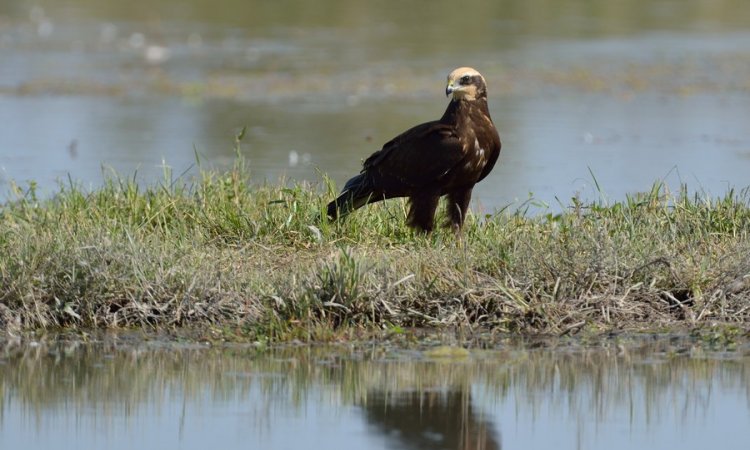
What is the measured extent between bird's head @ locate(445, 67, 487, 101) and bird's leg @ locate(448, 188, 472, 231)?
507 mm

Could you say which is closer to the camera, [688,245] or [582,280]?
[582,280]

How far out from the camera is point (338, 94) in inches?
638

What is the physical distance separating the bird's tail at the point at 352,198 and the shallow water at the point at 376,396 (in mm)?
1747

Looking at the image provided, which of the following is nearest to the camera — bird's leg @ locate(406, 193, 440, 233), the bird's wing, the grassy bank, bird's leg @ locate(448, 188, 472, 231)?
the grassy bank

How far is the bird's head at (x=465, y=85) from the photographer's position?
301 inches

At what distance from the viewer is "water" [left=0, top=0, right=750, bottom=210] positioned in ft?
38.8

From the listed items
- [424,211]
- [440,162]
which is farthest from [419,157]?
[424,211]

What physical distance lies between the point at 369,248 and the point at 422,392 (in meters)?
2.07

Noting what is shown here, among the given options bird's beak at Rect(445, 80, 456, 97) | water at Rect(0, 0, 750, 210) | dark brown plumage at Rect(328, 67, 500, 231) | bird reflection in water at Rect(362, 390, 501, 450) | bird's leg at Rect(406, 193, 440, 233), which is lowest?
bird reflection in water at Rect(362, 390, 501, 450)

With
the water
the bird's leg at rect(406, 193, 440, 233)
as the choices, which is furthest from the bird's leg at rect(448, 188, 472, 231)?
the water

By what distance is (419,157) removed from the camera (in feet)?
24.9

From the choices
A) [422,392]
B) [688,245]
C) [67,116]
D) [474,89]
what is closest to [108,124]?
[67,116]

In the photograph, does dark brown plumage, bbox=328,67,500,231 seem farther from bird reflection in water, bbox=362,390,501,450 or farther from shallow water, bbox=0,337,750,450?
bird reflection in water, bbox=362,390,501,450

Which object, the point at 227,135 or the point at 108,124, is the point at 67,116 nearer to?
the point at 108,124
